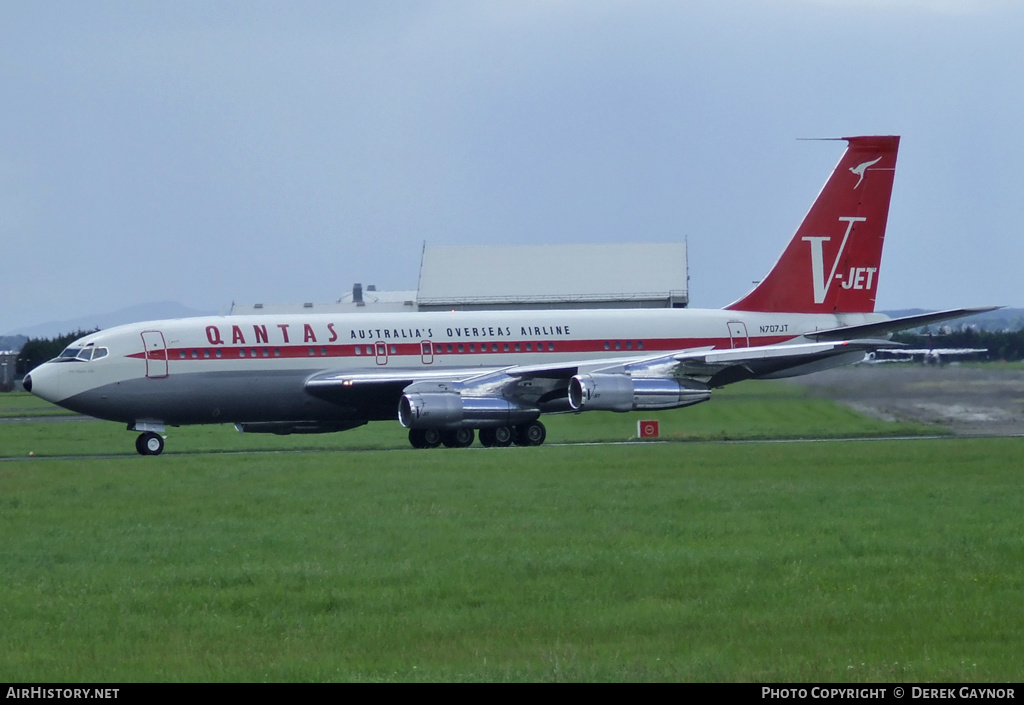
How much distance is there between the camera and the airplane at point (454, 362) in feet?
106

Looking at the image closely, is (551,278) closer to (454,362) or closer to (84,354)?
(454,362)

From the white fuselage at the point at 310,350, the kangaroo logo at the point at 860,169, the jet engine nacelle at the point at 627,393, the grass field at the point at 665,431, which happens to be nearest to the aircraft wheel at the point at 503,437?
the white fuselage at the point at 310,350

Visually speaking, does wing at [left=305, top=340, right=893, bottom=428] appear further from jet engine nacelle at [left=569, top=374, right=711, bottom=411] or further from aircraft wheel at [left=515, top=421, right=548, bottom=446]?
aircraft wheel at [left=515, top=421, right=548, bottom=446]

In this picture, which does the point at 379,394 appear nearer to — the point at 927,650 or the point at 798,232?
the point at 798,232

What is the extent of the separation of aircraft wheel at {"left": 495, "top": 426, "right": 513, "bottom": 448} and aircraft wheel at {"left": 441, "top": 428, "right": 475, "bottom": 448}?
722mm

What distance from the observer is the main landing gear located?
33.8 m

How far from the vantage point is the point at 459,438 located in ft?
111

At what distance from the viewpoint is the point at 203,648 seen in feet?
34.2

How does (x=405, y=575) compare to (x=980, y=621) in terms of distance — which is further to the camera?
(x=405, y=575)

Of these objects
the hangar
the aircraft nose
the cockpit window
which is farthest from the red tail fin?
the hangar

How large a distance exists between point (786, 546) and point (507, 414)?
1809 centimetres

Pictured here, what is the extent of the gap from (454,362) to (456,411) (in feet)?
12.2

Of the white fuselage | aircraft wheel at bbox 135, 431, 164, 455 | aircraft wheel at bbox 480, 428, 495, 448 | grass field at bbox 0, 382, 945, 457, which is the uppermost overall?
the white fuselage
